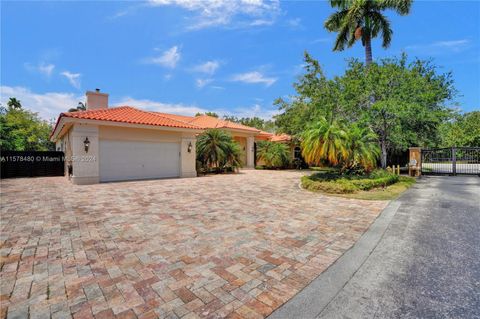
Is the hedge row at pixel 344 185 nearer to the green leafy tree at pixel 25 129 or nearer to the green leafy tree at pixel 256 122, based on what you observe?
the green leafy tree at pixel 25 129

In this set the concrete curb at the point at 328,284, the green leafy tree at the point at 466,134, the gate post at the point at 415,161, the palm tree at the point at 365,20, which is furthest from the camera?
the green leafy tree at the point at 466,134

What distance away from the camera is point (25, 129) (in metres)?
29.9

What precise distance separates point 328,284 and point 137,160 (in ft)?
42.7

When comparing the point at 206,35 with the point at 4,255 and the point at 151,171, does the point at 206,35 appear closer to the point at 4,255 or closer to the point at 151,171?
the point at 151,171


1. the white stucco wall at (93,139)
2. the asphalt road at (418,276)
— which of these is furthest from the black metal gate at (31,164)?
the asphalt road at (418,276)

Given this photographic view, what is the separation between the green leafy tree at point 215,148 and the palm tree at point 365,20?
12.2 meters

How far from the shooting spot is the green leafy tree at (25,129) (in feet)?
73.2

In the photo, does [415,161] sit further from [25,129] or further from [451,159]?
[25,129]

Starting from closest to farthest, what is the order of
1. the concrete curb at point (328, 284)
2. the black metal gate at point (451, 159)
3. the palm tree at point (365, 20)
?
the concrete curb at point (328, 284), the black metal gate at point (451, 159), the palm tree at point (365, 20)

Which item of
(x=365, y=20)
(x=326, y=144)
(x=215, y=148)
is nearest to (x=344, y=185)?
(x=326, y=144)

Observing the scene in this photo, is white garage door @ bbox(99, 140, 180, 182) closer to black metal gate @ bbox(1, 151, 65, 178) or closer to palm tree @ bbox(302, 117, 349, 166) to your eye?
black metal gate @ bbox(1, 151, 65, 178)

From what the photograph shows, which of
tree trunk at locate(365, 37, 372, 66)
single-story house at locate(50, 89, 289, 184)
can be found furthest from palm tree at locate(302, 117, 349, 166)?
tree trunk at locate(365, 37, 372, 66)

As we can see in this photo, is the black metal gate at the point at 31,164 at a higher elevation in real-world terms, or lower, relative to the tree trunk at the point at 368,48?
lower

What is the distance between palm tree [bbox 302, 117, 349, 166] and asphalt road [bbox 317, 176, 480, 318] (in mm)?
5115
